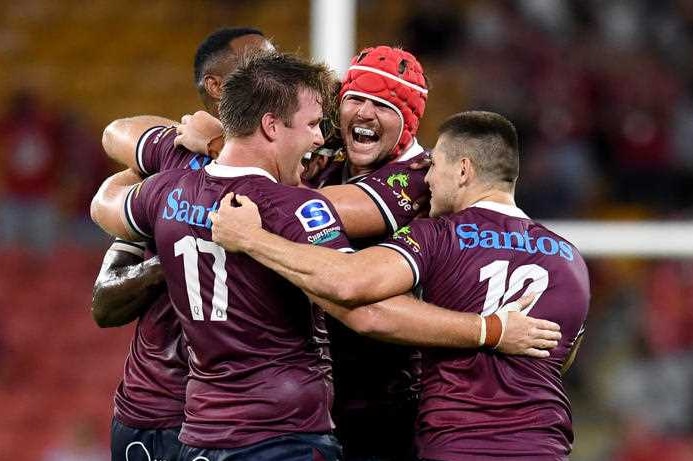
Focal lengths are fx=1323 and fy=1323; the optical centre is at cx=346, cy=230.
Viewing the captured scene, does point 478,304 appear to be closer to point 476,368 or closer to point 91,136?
point 476,368

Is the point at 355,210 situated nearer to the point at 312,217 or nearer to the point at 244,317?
the point at 312,217

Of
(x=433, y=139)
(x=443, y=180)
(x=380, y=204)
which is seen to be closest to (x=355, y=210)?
(x=380, y=204)

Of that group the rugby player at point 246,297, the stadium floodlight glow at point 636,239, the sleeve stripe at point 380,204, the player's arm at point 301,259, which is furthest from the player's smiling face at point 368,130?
the stadium floodlight glow at point 636,239

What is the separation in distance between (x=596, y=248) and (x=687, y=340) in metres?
1.92

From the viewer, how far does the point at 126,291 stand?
4.28 metres

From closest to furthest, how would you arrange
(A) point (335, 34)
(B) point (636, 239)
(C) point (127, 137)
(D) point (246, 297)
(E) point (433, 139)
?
1. (D) point (246, 297)
2. (C) point (127, 137)
3. (A) point (335, 34)
4. (B) point (636, 239)
5. (E) point (433, 139)

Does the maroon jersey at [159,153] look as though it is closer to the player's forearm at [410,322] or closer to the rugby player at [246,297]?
the rugby player at [246,297]

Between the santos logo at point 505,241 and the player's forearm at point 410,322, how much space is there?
0.23 metres

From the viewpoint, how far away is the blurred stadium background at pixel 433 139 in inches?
369

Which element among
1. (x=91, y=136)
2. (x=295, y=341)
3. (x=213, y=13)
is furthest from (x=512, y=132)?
(x=213, y=13)

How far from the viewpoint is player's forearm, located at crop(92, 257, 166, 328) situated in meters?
4.22

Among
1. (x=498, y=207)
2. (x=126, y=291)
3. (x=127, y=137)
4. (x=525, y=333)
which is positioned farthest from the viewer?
(x=127, y=137)

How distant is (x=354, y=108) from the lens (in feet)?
14.1

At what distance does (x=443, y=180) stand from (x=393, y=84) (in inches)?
16.1
